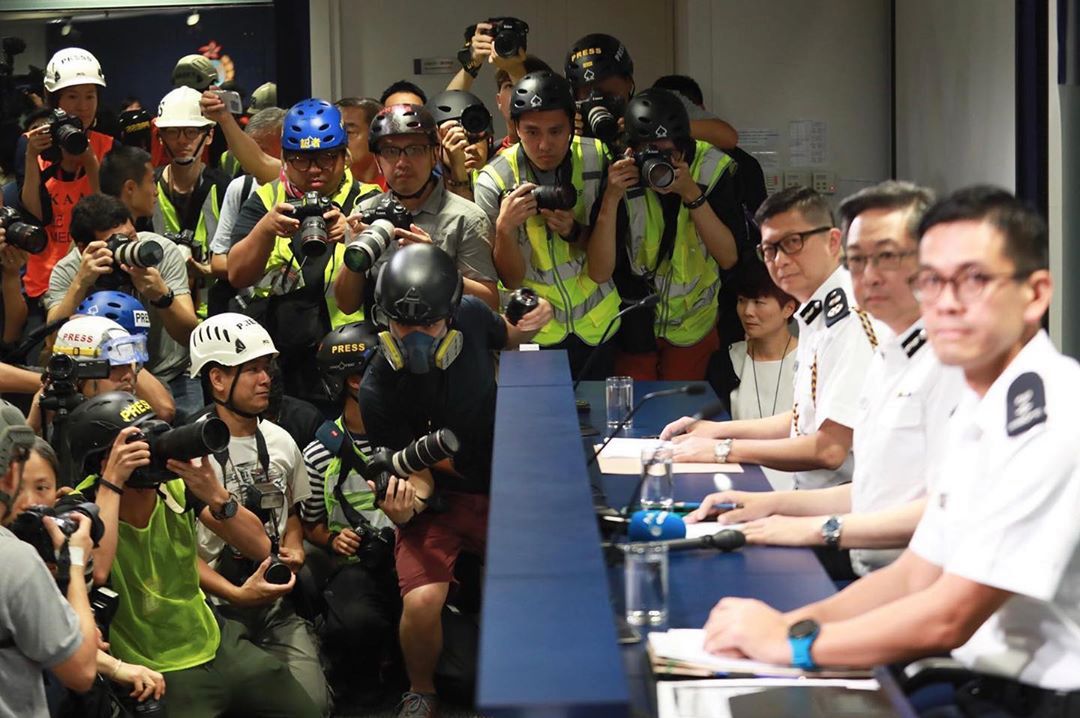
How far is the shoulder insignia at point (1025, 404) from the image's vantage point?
221cm

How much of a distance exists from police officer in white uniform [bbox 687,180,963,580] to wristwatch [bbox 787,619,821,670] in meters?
0.60

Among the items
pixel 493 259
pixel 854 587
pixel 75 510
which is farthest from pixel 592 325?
pixel 854 587

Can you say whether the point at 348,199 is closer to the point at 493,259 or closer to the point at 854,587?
the point at 493,259

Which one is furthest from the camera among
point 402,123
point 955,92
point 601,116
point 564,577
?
point 955,92

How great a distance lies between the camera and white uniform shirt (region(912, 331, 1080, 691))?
2.17 metres

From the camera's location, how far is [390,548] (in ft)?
15.8

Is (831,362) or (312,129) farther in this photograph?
(312,129)

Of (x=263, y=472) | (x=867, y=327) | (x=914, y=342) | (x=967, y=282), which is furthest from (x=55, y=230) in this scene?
(x=967, y=282)

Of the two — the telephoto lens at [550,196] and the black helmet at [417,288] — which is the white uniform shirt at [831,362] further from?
the telephoto lens at [550,196]

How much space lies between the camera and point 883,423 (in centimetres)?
302

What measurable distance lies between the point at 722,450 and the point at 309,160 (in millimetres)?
2004

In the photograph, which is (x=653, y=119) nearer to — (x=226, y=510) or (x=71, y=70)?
(x=226, y=510)

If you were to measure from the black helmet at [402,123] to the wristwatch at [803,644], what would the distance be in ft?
9.84

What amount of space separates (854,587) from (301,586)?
254 centimetres
